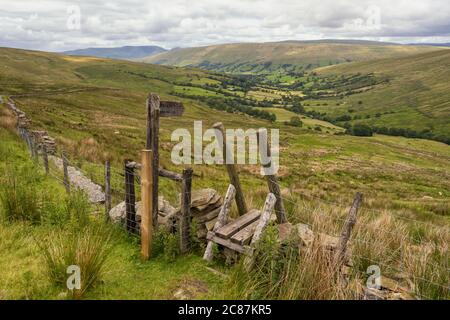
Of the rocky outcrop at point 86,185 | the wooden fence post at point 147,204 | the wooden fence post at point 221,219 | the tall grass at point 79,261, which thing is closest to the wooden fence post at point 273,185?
the wooden fence post at point 221,219

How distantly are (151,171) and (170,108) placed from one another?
5.41ft

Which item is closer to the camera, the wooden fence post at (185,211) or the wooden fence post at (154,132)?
the wooden fence post at (185,211)

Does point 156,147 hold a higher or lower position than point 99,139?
higher

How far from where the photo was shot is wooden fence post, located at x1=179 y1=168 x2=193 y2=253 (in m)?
7.82

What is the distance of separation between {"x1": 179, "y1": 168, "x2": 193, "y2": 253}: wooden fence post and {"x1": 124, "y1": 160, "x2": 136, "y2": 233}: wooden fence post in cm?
165

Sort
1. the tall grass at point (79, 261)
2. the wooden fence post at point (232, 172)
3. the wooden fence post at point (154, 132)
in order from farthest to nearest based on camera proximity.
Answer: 1. the wooden fence post at point (232, 172)
2. the wooden fence post at point (154, 132)
3. the tall grass at point (79, 261)

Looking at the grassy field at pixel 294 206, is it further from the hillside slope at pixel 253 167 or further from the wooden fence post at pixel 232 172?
the wooden fence post at pixel 232 172

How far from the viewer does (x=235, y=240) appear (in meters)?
7.38

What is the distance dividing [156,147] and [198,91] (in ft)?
537

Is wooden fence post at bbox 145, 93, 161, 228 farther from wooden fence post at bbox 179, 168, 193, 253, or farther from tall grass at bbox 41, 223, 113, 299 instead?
tall grass at bbox 41, 223, 113, 299

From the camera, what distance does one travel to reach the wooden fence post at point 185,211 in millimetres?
7816
